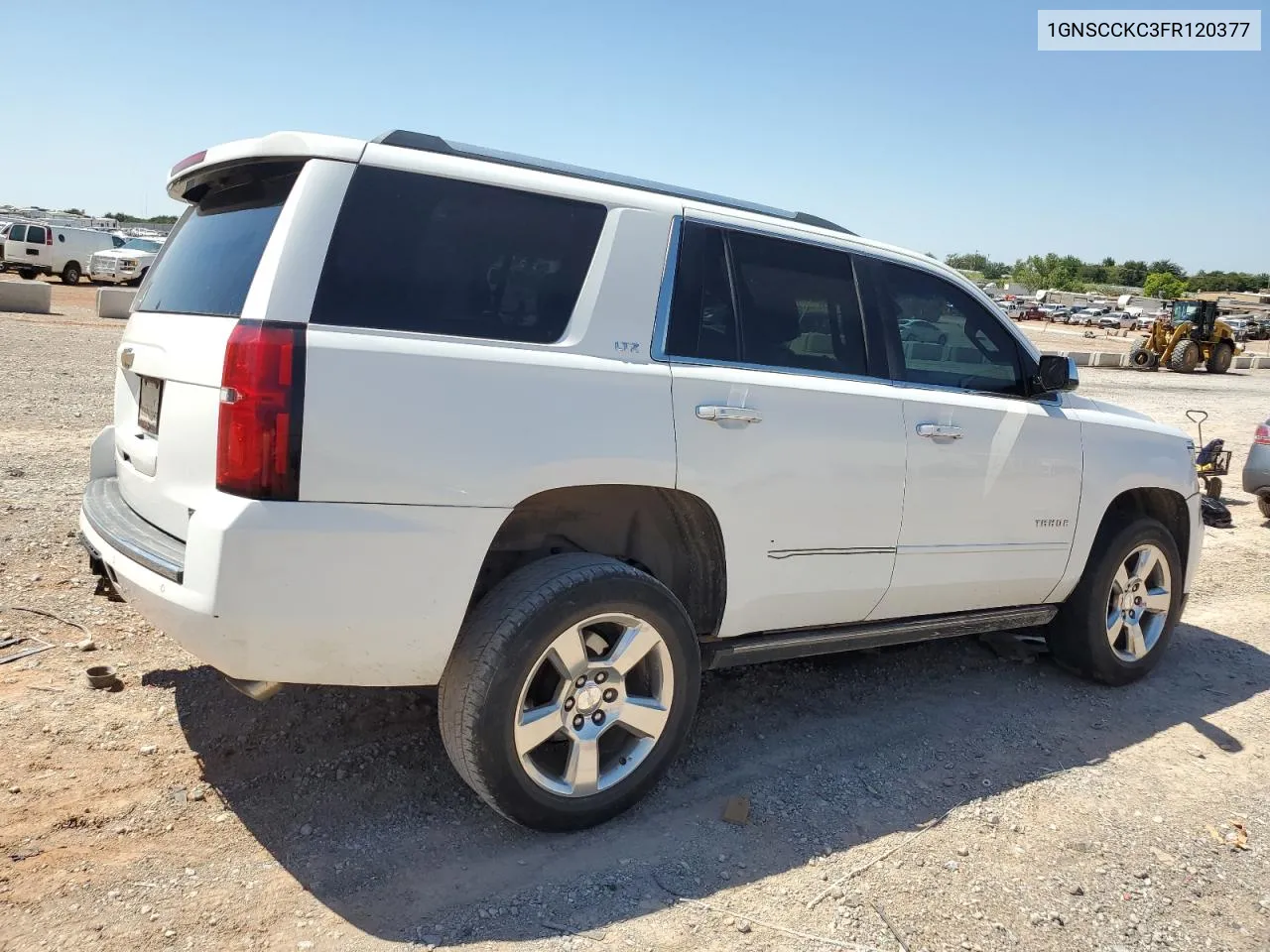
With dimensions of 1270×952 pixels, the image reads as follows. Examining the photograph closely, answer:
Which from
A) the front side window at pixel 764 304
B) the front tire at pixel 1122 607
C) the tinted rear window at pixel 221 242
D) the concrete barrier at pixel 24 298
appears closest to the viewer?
the tinted rear window at pixel 221 242

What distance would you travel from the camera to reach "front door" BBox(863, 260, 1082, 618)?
3.97 m

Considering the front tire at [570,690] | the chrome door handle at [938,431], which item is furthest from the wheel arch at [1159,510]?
the front tire at [570,690]

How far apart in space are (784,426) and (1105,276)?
17137 centimetres

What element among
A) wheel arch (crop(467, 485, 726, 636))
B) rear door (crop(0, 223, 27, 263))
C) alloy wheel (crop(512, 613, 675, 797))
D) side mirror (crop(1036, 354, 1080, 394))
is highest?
rear door (crop(0, 223, 27, 263))

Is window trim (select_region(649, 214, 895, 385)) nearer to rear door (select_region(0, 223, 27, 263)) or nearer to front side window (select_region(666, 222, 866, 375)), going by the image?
front side window (select_region(666, 222, 866, 375))

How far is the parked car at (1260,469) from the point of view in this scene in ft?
29.9

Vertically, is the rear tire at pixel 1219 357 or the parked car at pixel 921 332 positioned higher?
the rear tire at pixel 1219 357

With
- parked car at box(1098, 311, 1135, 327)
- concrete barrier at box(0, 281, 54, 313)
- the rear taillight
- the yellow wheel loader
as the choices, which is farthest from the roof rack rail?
parked car at box(1098, 311, 1135, 327)

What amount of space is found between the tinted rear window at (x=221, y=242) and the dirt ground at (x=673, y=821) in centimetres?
156

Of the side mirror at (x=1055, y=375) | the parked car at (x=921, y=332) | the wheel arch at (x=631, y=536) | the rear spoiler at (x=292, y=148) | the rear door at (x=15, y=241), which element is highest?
the rear door at (x=15, y=241)

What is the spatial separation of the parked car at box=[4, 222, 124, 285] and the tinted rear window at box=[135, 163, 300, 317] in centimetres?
3118

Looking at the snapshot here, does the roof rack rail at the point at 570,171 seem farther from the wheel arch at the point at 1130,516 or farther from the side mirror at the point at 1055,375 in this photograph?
the wheel arch at the point at 1130,516

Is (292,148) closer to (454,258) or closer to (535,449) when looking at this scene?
(454,258)

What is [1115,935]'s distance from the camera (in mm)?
2959
